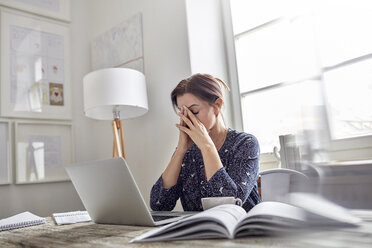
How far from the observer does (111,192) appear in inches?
31.5

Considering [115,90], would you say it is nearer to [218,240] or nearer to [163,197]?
[163,197]

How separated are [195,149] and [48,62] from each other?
1.59m

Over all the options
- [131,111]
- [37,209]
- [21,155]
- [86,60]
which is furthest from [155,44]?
[37,209]

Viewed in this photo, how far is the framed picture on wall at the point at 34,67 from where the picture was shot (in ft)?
7.50

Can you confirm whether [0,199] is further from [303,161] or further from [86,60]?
[303,161]

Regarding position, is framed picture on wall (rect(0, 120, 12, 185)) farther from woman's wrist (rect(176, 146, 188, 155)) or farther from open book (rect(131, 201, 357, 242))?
open book (rect(131, 201, 357, 242))

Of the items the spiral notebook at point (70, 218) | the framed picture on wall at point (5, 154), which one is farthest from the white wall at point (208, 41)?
the framed picture on wall at point (5, 154)

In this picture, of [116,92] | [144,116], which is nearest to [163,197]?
[116,92]

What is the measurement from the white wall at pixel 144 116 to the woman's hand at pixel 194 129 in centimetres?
59

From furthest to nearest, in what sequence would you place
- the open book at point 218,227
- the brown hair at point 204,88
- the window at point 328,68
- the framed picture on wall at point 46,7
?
the framed picture on wall at point 46,7
the brown hair at point 204,88
the open book at point 218,227
the window at point 328,68

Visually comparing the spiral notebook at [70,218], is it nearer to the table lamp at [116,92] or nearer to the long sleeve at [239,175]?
the long sleeve at [239,175]

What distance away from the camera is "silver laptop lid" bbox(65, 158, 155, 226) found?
2.44ft

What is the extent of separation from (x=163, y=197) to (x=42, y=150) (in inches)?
54.7

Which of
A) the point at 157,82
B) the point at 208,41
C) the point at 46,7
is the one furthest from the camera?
the point at 46,7
